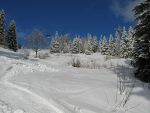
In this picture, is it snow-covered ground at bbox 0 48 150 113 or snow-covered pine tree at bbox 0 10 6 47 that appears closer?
snow-covered ground at bbox 0 48 150 113

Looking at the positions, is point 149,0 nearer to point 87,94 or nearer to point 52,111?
point 87,94

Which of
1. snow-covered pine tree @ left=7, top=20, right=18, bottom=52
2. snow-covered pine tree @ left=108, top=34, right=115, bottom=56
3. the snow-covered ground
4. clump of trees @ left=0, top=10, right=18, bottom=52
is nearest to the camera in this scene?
the snow-covered ground

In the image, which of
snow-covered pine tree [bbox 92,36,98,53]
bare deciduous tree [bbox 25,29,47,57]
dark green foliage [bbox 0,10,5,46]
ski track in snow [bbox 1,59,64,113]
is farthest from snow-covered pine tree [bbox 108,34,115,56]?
ski track in snow [bbox 1,59,64,113]

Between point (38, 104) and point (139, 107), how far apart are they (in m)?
2.29

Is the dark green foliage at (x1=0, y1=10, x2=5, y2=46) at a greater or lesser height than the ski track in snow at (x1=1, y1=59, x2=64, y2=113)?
greater

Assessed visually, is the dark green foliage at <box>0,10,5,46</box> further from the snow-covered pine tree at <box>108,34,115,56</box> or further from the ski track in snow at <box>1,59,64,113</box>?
the ski track in snow at <box>1,59,64,113</box>

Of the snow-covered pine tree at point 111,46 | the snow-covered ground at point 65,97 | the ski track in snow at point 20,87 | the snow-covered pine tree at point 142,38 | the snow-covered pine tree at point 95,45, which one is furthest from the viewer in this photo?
the snow-covered pine tree at point 95,45

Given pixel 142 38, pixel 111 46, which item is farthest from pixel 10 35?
pixel 142 38

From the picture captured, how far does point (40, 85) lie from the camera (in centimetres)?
561

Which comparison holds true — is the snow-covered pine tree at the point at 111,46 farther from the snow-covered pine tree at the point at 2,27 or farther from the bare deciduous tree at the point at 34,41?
the snow-covered pine tree at the point at 2,27

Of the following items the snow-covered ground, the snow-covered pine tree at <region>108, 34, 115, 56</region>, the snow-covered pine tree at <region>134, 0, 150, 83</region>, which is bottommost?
the snow-covered ground

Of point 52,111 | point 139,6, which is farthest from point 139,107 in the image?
point 139,6

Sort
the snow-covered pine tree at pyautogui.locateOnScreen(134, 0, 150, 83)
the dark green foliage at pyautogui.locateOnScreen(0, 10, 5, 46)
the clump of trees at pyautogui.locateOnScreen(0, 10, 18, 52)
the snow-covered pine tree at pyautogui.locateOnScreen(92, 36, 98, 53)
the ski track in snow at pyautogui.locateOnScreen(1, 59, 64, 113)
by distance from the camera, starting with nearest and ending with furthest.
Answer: the ski track in snow at pyautogui.locateOnScreen(1, 59, 64, 113), the snow-covered pine tree at pyautogui.locateOnScreen(134, 0, 150, 83), the dark green foliage at pyautogui.locateOnScreen(0, 10, 5, 46), the clump of trees at pyautogui.locateOnScreen(0, 10, 18, 52), the snow-covered pine tree at pyautogui.locateOnScreen(92, 36, 98, 53)

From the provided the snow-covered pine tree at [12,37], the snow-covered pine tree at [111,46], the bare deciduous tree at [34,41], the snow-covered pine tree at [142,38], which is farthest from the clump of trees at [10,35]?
the snow-covered pine tree at [142,38]
